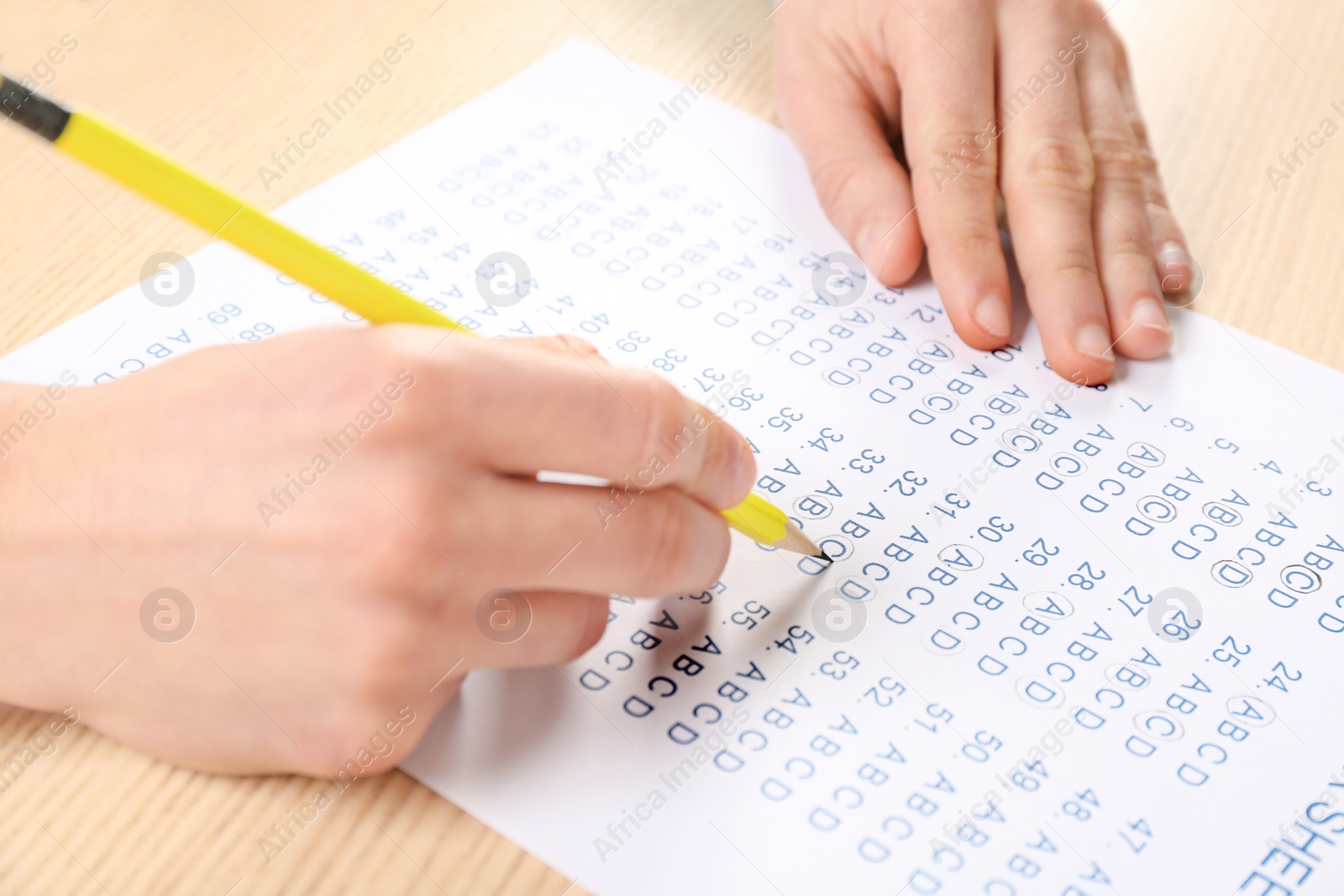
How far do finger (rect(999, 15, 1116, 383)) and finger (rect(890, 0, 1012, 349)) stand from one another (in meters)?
0.01

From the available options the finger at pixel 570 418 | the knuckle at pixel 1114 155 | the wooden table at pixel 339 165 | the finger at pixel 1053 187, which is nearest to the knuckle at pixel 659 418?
the finger at pixel 570 418

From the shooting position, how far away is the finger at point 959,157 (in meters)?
0.53

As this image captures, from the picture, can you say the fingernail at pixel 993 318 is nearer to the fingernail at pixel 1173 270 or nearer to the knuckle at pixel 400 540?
the fingernail at pixel 1173 270

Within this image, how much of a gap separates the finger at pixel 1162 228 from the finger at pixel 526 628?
1.27 ft

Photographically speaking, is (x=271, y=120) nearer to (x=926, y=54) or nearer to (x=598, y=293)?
(x=598, y=293)

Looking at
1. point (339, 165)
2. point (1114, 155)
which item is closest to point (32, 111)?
point (339, 165)

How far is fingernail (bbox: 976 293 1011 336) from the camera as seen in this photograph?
1.71 ft

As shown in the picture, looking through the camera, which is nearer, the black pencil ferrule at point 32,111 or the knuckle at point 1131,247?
the black pencil ferrule at point 32,111

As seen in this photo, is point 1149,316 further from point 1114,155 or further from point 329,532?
point 329,532

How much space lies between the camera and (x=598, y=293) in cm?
54

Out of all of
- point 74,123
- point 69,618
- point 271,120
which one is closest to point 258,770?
point 69,618

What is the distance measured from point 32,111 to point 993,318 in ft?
1.37

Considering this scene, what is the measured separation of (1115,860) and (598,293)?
355mm

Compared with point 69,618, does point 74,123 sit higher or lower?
higher
